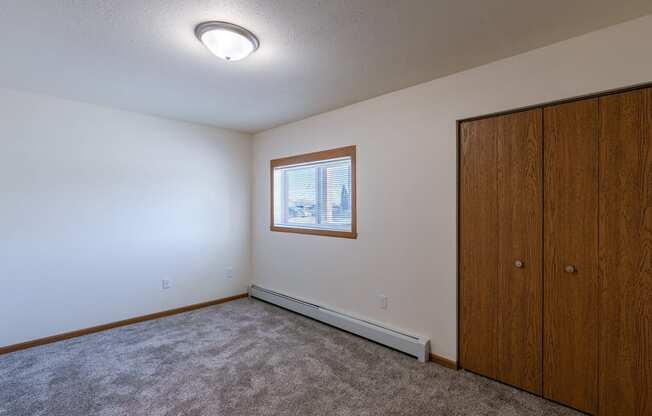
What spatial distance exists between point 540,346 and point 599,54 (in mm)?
1948

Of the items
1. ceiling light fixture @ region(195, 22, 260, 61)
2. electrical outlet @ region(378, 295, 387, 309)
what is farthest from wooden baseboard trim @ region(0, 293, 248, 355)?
ceiling light fixture @ region(195, 22, 260, 61)

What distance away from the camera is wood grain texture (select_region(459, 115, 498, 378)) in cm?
236

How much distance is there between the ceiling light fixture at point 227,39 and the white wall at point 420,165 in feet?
4.93

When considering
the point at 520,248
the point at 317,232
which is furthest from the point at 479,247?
the point at 317,232

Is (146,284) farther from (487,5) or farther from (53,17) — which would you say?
(487,5)

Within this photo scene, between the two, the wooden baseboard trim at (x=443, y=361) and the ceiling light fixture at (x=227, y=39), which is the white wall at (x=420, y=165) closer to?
the wooden baseboard trim at (x=443, y=361)

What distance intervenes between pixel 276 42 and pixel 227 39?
1.04 ft

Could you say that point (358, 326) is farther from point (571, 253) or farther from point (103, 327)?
point (103, 327)

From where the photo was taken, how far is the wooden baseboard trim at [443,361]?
2.51m

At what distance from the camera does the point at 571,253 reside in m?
2.02

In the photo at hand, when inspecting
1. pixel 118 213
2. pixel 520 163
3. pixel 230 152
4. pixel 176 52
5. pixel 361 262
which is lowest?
pixel 361 262

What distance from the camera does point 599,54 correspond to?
6.24 ft

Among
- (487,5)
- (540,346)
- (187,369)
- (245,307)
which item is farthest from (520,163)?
(245,307)

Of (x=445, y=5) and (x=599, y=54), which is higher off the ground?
(x=445, y=5)
